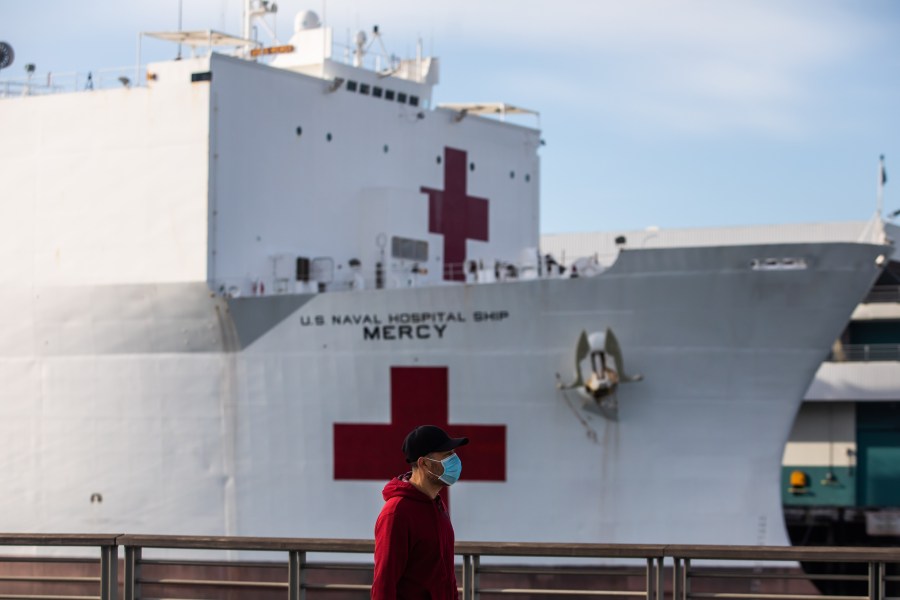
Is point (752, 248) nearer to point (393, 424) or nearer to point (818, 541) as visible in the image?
point (393, 424)

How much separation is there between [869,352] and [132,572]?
14607mm

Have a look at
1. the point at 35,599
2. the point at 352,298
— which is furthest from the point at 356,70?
the point at 35,599

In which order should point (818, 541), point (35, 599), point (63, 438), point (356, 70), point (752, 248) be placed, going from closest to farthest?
point (35, 599), point (752, 248), point (63, 438), point (356, 70), point (818, 541)

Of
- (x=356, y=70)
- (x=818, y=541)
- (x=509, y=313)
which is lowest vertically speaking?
(x=818, y=541)

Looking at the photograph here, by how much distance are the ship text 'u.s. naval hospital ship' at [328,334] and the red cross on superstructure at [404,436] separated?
Answer: 0.02 m

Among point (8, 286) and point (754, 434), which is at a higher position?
point (8, 286)

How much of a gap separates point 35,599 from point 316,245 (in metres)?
7.78

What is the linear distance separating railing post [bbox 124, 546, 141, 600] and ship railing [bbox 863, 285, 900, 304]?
15380 mm

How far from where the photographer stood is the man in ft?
11.7

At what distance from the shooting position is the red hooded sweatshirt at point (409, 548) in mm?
3572

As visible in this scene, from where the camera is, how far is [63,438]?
12445 millimetres

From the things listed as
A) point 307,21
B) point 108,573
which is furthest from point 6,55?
point 108,573

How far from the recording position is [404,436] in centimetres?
1129

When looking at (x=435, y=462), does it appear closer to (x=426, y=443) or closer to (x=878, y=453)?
(x=426, y=443)
